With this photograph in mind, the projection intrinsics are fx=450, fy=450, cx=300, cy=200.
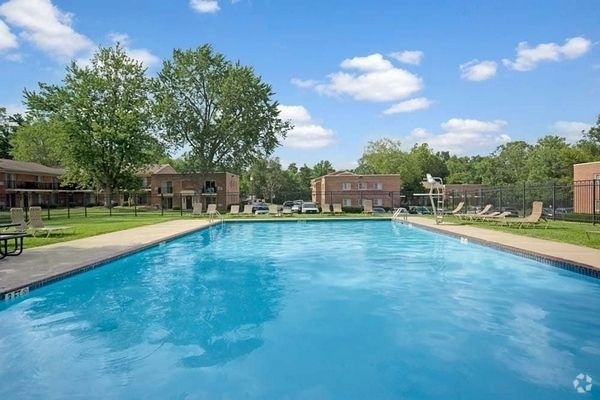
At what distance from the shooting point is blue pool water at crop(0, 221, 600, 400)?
4238 mm

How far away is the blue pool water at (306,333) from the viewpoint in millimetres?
4238

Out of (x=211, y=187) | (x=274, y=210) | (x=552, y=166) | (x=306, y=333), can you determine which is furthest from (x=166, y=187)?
(x=306, y=333)

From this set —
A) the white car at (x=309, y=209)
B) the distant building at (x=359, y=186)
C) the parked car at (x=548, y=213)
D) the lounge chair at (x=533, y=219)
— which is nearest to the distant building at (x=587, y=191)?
the parked car at (x=548, y=213)

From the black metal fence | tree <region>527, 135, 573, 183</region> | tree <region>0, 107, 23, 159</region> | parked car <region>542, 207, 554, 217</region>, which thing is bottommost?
parked car <region>542, 207, 554, 217</region>

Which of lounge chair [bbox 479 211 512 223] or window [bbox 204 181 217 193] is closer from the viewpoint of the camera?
Result: lounge chair [bbox 479 211 512 223]

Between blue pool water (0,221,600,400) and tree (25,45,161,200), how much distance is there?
27570 mm

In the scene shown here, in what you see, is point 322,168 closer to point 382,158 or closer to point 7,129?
point 382,158

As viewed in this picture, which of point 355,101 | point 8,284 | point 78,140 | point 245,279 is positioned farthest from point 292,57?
point 78,140

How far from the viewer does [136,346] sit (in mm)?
5266

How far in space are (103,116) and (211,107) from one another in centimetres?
850

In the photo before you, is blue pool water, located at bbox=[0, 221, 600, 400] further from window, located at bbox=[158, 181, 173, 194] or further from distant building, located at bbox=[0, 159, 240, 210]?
window, located at bbox=[158, 181, 173, 194]

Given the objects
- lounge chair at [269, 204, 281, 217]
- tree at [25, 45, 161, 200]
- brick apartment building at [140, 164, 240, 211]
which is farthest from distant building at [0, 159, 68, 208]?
lounge chair at [269, 204, 281, 217]

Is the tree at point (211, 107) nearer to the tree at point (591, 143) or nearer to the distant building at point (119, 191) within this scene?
the distant building at point (119, 191)

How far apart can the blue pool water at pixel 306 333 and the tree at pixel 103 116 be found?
27570 millimetres
